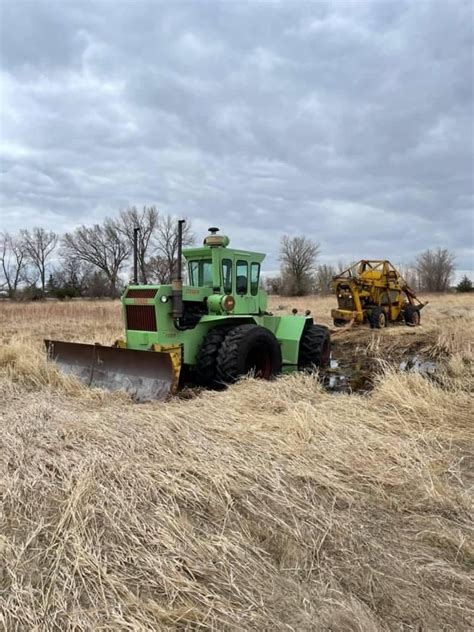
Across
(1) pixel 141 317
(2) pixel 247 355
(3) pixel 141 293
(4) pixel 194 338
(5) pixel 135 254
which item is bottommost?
(2) pixel 247 355

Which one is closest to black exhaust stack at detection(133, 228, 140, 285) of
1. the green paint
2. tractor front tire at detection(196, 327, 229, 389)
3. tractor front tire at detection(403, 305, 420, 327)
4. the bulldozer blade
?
the green paint

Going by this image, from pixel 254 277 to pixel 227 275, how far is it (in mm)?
746

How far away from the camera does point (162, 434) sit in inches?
162

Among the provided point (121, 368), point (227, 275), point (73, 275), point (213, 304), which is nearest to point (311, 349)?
point (227, 275)

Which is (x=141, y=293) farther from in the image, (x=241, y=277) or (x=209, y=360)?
(x=241, y=277)

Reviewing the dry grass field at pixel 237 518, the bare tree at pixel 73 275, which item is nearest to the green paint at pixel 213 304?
the dry grass field at pixel 237 518

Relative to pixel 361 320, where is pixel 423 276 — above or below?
above

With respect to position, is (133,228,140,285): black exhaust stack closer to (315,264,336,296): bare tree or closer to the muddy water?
the muddy water

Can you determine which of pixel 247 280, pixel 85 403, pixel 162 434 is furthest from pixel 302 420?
pixel 247 280

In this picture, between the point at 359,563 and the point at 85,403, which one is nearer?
the point at 359,563

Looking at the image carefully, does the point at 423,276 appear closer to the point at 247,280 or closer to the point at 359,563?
the point at 247,280

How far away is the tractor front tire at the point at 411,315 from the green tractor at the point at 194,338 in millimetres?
11150

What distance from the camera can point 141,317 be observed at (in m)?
6.77

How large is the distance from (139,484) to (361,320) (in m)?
14.1
